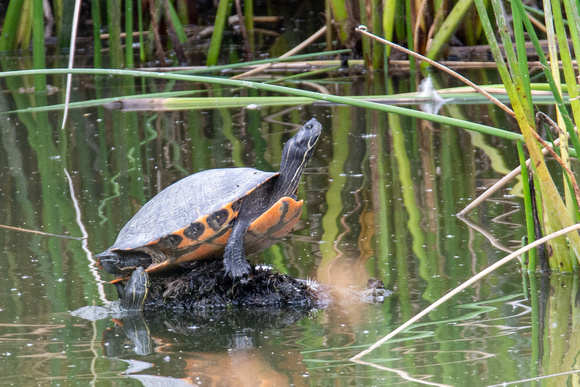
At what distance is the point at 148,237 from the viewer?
2230 millimetres

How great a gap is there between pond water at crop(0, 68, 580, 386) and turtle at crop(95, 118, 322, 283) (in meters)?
0.13

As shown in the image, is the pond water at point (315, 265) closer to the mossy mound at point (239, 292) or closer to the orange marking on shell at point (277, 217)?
the mossy mound at point (239, 292)

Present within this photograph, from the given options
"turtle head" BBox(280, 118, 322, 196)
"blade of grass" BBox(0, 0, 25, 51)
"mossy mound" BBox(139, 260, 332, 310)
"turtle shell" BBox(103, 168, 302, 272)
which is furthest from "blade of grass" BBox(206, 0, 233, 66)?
"mossy mound" BBox(139, 260, 332, 310)

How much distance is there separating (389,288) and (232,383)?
28.2 inches

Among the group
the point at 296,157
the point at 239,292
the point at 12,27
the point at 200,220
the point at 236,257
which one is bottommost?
the point at 239,292

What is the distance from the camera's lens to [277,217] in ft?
7.23

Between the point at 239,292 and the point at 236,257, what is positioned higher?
the point at 236,257

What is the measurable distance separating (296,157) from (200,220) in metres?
0.43

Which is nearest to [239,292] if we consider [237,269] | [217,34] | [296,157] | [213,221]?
[237,269]

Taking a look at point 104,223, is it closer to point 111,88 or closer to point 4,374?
point 4,374

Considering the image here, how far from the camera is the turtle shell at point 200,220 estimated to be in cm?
220

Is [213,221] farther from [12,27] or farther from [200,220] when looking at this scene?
[12,27]

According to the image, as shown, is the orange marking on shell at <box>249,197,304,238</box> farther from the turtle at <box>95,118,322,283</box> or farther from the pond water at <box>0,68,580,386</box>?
the pond water at <box>0,68,580,386</box>

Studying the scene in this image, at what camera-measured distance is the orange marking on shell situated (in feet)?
7.14
